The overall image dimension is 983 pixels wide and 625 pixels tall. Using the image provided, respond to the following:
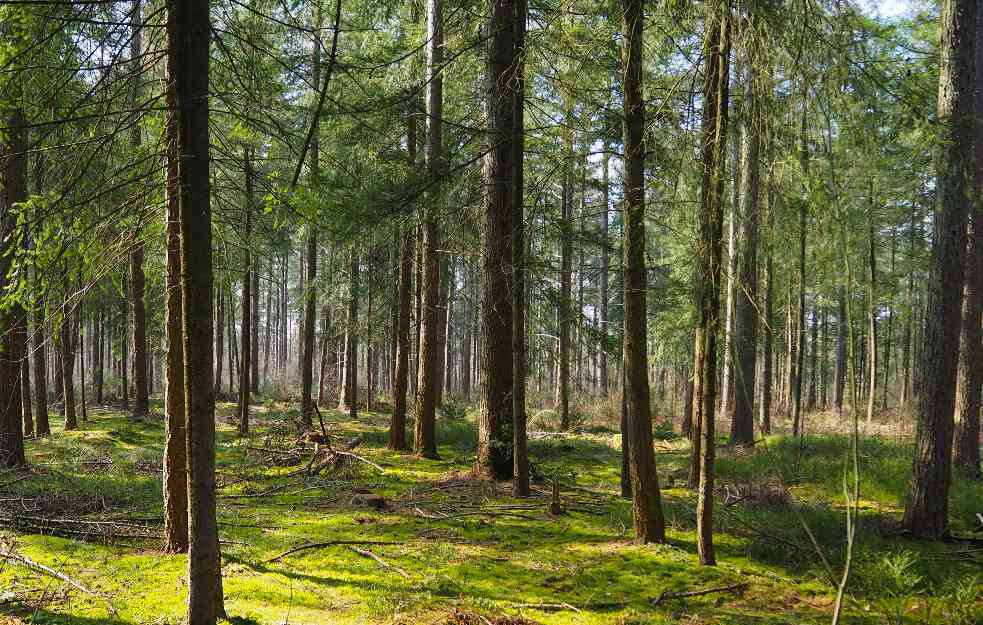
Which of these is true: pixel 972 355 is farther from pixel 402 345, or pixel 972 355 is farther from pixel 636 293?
pixel 402 345

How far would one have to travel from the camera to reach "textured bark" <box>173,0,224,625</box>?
376cm

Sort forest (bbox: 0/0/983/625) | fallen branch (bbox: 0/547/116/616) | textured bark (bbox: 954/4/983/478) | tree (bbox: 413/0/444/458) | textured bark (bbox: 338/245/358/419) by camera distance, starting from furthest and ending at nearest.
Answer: textured bark (bbox: 338/245/358/419) < tree (bbox: 413/0/444/458) < textured bark (bbox: 954/4/983/478) < fallen branch (bbox: 0/547/116/616) < forest (bbox: 0/0/983/625)

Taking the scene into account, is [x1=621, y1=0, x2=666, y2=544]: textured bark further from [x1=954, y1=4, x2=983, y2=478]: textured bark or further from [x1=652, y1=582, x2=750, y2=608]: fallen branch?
[x1=954, y1=4, x2=983, y2=478]: textured bark

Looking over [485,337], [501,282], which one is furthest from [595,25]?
[485,337]

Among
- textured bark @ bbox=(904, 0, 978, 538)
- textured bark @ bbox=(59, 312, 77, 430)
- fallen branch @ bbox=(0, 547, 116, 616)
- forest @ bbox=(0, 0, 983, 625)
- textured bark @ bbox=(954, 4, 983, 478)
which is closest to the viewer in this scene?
forest @ bbox=(0, 0, 983, 625)

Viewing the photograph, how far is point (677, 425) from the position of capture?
22.0 meters

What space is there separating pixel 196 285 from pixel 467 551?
3.92 meters

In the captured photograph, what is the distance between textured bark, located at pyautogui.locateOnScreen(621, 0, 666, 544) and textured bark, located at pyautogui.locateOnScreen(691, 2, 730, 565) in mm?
630

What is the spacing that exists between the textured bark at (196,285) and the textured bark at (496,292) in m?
5.25

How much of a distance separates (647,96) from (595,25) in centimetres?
290

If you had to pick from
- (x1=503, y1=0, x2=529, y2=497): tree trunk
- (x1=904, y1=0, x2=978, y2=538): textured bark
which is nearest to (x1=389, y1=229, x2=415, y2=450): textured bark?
(x1=503, y1=0, x2=529, y2=497): tree trunk

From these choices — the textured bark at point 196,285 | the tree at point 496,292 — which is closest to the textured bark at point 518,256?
the tree at point 496,292

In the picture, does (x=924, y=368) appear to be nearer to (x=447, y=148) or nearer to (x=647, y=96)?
(x=647, y=96)

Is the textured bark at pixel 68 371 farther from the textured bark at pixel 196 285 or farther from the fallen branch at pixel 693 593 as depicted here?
the fallen branch at pixel 693 593
